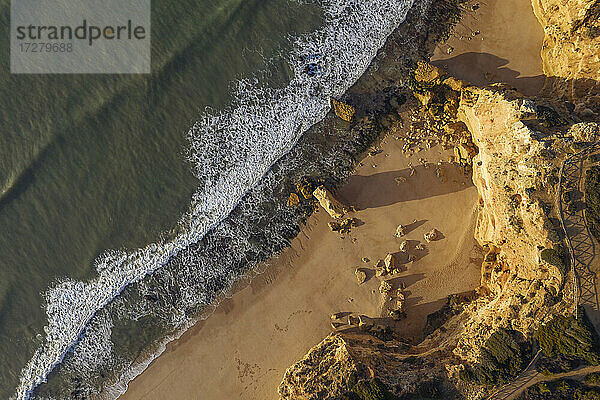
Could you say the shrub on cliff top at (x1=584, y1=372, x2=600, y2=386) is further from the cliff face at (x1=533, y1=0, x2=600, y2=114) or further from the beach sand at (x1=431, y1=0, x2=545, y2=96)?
the beach sand at (x1=431, y1=0, x2=545, y2=96)

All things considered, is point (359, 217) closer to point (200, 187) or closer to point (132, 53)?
point (200, 187)

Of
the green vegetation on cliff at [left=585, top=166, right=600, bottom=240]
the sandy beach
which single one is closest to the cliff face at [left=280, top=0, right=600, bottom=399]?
the sandy beach

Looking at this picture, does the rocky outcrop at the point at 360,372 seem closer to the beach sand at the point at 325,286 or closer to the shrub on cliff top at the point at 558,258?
the beach sand at the point at 325,286

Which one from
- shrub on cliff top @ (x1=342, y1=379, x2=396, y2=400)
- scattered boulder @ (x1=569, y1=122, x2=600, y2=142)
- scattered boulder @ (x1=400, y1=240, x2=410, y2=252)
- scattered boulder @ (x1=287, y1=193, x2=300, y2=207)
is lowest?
shrub on cliff top @ (x1=342, y1=379, x2=396, y2=400)

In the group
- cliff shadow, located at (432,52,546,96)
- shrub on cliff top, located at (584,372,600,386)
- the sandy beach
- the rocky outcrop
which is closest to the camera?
shrub on cliff top, located at (584,372,600,386)

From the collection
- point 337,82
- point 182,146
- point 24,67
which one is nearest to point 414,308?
point 337,82

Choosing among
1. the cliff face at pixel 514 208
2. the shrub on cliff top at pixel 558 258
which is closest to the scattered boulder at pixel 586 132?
the cliff face at pixel 514 208
